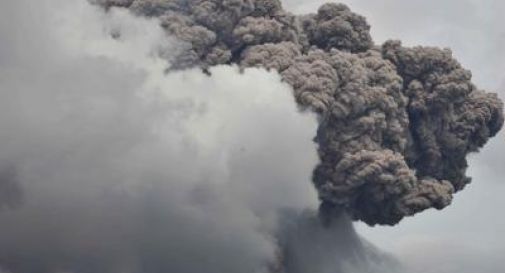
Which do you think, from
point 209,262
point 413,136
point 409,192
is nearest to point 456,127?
point 413,136

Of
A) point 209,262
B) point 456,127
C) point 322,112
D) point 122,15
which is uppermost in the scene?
point 122,15

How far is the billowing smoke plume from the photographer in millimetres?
93500

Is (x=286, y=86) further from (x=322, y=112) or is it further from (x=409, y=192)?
(x=409, y=192)

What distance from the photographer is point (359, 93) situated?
94.5 metres

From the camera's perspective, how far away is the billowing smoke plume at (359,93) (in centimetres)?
9350

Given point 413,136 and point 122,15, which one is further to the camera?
point 413,136

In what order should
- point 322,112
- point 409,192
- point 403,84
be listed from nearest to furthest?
1. point 322,112
2. point 409,192
3. point 403,84

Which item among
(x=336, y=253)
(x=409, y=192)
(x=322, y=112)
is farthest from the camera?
(x=336, y=253)

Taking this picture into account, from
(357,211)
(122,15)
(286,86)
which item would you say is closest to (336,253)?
(357,211)

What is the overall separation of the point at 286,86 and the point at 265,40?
265 inches

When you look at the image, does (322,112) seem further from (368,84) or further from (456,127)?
(456,127)

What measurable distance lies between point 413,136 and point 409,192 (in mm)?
9704

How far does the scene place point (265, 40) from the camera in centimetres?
9638

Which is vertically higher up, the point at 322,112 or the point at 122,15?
the point at 122,15
